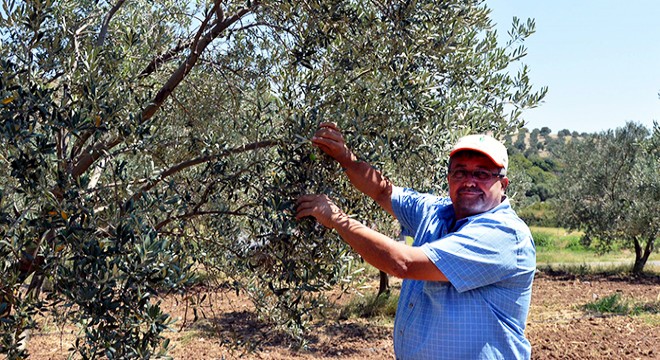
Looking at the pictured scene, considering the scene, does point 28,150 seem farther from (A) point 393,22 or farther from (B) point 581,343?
(B) point 581,343

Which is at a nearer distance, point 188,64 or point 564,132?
point 188,64

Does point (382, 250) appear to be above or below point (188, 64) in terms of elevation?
below

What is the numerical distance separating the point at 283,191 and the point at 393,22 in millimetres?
1266

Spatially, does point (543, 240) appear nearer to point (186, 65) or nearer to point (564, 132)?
point (186, 65)

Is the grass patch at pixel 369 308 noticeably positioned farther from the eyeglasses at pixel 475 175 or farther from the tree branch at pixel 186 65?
the eyeglasses at pixel 475 175

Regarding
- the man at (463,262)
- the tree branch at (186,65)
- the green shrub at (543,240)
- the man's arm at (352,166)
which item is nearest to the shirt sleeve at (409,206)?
the man's arm at (352,166)

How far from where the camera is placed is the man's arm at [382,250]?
2.92 metres

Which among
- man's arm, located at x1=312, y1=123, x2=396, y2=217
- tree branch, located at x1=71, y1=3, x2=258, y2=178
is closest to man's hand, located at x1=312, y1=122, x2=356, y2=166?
man's arm, located at x1=312, y1=123, x2=396, y2=217

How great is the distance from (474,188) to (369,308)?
10.9 metres

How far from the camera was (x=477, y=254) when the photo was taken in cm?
296

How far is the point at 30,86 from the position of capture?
269 centimetres

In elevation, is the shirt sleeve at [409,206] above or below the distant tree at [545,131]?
below

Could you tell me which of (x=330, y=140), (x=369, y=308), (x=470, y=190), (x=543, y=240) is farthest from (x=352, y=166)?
(x=543, y=240)

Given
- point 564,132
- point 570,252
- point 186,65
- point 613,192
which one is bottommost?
point 570,252
